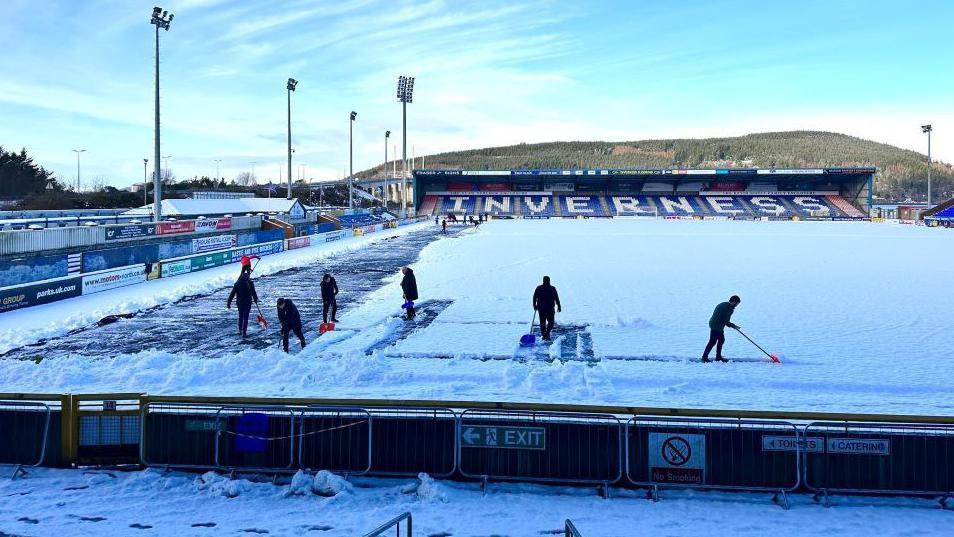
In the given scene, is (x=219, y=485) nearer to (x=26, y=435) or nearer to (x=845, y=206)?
(x=26, y=435)

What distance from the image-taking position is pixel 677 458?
7691 millimetres

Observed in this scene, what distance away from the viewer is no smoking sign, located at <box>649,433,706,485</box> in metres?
7.66

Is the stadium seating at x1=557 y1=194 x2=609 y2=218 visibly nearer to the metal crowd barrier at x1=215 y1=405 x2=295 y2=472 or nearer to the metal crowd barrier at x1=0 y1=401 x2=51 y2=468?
the metal crowd barrier at x1=215 y1=405 x2=295 y2=472

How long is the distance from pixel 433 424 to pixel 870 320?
14178 mm

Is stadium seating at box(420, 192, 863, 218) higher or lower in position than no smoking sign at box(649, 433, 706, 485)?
higher

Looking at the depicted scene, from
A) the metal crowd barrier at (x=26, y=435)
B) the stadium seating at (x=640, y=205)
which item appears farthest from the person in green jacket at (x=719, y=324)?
the stadium seating at (x=640, y=205)

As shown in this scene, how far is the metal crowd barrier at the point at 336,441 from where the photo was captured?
26.5ft

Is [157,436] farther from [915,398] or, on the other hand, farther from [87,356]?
[915,398]

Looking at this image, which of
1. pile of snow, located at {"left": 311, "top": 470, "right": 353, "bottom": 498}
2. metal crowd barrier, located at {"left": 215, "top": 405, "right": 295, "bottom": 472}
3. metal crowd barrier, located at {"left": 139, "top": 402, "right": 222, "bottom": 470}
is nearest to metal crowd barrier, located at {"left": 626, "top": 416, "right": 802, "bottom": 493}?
pile of snow, located at {"left": 311, "top": 470, "right": 353, "bottom": 498}

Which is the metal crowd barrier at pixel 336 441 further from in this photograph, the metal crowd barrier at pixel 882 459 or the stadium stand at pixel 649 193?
the stadium stand at pixel 649 193

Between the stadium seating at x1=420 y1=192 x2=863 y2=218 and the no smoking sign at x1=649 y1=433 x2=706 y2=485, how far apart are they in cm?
8659

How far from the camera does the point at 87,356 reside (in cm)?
1395

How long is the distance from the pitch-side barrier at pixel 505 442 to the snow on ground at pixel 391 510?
0.20m

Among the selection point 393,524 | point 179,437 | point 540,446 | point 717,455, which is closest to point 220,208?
point 179,437
